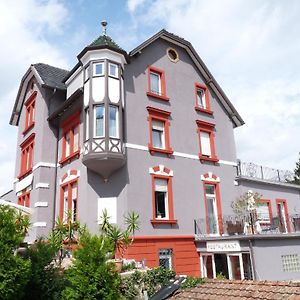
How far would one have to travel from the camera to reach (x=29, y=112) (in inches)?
900

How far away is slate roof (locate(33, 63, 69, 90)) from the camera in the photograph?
20.2 meters

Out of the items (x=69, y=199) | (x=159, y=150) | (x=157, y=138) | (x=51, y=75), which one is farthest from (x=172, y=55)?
(x=69, y=199)

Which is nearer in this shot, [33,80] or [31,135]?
[31,135]

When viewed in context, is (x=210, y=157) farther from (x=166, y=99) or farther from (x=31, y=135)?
(x=31, y=135)

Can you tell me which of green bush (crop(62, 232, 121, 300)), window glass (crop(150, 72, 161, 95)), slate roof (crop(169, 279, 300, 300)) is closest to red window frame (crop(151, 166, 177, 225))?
window glass (crop(150, 72, 161, 95))

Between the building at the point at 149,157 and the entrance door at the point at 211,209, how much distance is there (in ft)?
0.18

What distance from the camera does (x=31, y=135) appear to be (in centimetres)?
2105

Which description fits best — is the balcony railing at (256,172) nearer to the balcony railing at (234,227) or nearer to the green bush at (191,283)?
the balcony railing at (234,227)

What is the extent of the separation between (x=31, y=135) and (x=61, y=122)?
2.45 m

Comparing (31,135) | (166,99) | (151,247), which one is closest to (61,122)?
(31,135)

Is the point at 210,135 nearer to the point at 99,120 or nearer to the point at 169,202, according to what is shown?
the point at 169,202

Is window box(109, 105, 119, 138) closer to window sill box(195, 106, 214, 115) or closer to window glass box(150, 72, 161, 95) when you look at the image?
window glass box(150, 72, 161, 95)

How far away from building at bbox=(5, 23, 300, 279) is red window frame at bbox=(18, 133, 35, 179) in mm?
70

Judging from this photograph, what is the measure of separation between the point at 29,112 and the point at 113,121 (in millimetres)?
8771
